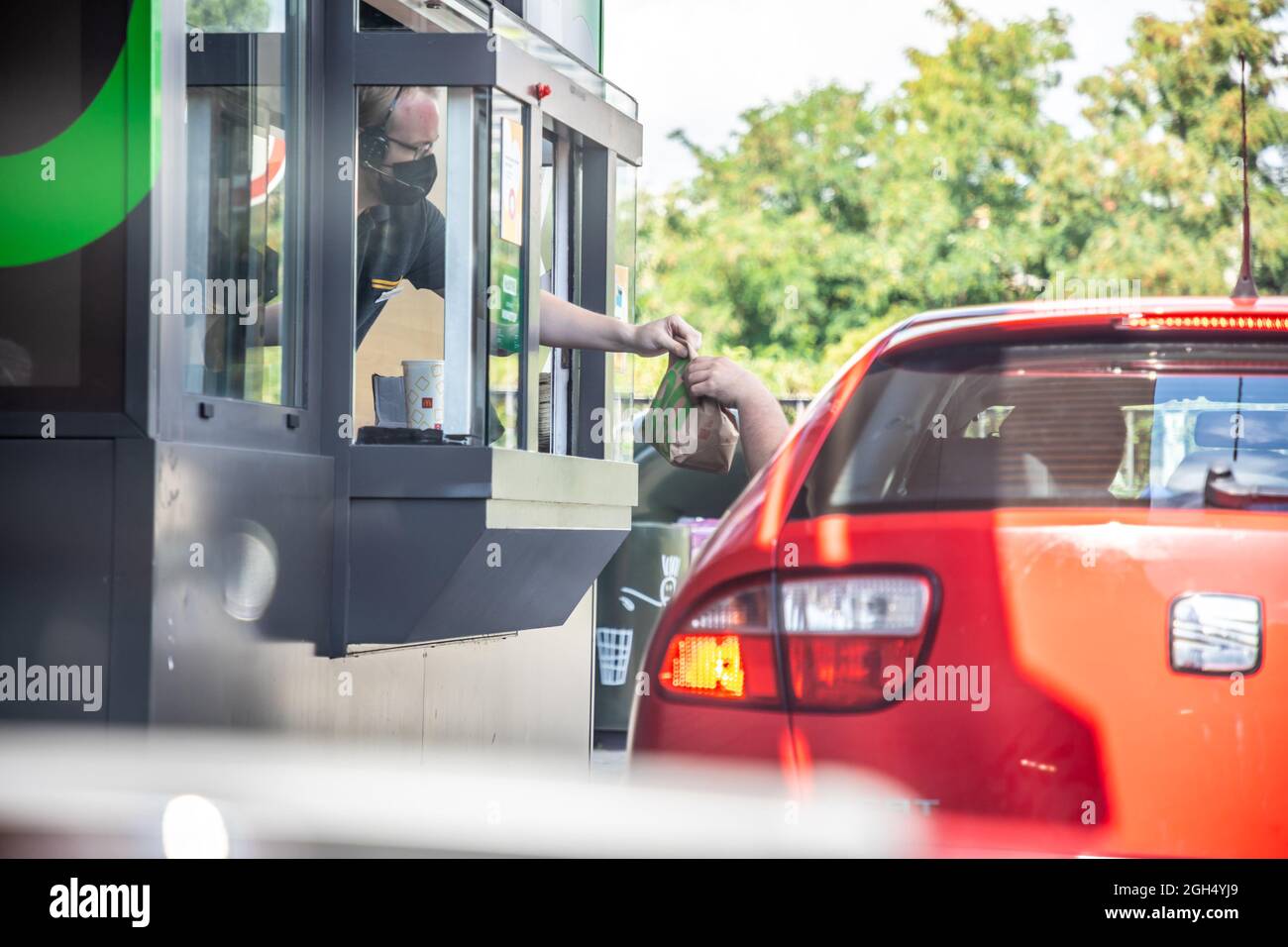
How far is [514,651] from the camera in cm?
664

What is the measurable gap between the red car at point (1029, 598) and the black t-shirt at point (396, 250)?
2218 millimetres

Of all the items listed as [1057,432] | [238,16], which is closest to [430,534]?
[238,16]

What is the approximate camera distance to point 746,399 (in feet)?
17.3

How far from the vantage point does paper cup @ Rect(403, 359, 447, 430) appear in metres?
5.27

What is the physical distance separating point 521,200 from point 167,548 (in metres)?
1.96

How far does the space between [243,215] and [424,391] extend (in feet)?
2.70

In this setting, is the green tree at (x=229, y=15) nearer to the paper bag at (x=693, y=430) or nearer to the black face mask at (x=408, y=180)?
the black face mask at (x=408, y=180)

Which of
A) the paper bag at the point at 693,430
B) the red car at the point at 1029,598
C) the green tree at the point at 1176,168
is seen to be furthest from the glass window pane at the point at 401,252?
the green tree at the point at 1176,168

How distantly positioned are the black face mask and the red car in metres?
2.33

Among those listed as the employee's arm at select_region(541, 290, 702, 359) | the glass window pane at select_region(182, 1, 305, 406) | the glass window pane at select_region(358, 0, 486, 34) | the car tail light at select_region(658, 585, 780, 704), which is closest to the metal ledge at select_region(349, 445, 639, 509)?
the glass window pane at select_region(182, 1, 305, 406)

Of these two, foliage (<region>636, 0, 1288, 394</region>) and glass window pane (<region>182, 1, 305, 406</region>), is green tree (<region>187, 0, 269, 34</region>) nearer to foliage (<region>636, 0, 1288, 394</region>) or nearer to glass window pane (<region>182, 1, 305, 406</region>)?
glass window pane (<region>182, 1, 305, 406</region>)

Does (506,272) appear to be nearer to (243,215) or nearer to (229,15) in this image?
(243,215)
